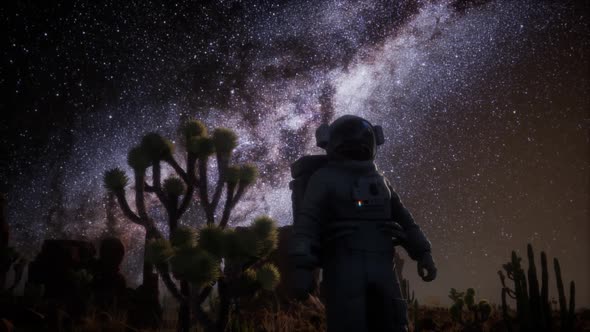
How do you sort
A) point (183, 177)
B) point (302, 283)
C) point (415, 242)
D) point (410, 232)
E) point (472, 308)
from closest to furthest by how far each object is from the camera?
point (302, 283) < point (415, 242) < point (410, 232) < point (183, 177) < point (472, 308)

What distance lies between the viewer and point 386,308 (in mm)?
2984

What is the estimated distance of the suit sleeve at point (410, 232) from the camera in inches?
145

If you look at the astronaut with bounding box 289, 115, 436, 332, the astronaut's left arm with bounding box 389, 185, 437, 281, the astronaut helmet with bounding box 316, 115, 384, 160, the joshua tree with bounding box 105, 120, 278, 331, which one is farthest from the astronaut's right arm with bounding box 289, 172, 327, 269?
the joshua tree with bounding box 105, 120, 278, 331

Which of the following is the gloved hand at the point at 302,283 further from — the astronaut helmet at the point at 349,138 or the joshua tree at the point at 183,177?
the joshua tree at the point at 183,177

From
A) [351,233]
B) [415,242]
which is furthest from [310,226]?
[415,242]

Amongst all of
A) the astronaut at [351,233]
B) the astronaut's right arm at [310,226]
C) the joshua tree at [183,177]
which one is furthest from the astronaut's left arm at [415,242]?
the joshua tree at [183,177]

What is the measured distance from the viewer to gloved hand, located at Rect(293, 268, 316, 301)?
3.05 metres

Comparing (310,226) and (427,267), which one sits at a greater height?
(310,226)

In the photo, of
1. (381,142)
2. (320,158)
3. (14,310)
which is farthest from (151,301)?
(381,142)

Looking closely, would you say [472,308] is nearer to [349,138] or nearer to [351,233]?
[351,233]

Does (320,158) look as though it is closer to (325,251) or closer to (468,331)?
(325,251)

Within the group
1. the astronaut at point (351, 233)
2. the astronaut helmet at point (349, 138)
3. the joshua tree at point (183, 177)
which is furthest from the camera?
the joshua tree at point (183, 177)

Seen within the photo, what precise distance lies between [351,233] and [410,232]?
3.26 ft

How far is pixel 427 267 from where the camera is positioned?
362cm
